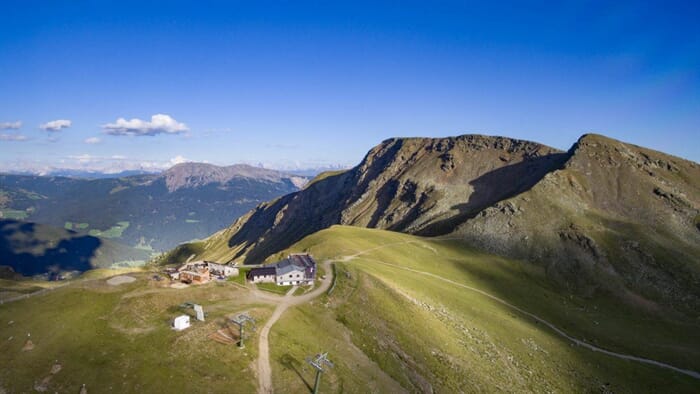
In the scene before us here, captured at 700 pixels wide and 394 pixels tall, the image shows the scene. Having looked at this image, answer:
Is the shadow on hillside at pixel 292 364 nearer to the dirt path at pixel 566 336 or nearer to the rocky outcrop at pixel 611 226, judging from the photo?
the dirt path at pixel 566 336

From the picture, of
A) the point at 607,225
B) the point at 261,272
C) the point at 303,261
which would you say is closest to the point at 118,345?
the point at 261,272

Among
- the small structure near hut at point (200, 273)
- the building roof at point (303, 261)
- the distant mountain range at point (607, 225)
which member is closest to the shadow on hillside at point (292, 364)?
the small structure near hut at point (200, 273)

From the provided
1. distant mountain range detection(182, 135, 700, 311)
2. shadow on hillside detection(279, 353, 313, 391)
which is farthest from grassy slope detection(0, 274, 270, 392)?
distant mountain range detection(182, 135, 700, 311)

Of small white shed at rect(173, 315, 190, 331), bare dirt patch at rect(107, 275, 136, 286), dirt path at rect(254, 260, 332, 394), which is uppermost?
bare dirt patch at rect(107, 275, 136, 286)

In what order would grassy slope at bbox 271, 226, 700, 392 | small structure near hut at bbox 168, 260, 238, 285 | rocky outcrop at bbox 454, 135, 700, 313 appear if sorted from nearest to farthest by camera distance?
grassy slope at bbox 271, 226, 700, 392 → small structure near hut at bbox 168, 260, 238, 285 → rocky outcrop at bbox 454, 135, 700, 313

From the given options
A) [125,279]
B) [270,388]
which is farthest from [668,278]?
[125,279]

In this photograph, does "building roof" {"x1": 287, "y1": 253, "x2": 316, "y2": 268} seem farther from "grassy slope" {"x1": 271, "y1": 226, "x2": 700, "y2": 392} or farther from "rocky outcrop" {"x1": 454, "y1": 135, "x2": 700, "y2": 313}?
"rocky outcrop" {"x1": 454, "y1": 135, "x2": 700, "y2": 313}
